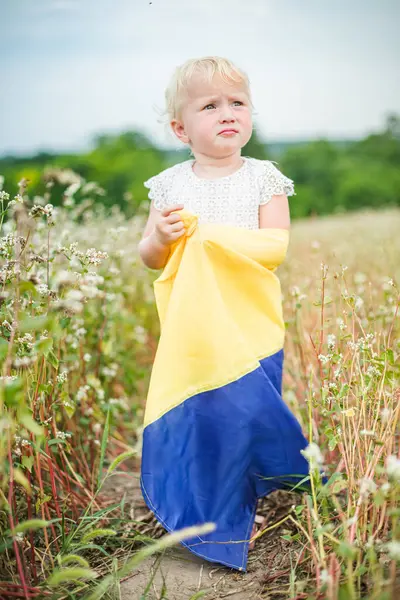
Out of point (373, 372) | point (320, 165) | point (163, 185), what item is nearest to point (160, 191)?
point (163, 185)

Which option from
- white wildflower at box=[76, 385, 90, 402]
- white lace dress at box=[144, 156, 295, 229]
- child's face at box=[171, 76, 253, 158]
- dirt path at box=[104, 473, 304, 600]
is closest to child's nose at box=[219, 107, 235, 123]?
child's face at box=[171, 76, 253, 158]

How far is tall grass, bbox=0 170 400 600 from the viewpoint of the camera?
154 centimetres

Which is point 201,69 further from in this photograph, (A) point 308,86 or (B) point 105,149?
(B) point 105,149

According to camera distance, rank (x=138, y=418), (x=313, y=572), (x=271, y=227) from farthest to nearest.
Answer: (x=138, y=418) < (x=271, y=227) < (x=313, y=572)

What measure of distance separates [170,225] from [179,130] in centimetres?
47

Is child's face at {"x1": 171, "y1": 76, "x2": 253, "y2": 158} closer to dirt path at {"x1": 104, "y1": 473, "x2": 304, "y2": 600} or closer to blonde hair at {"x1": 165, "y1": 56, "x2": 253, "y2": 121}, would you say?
blonde hair at {"x1": 165, "y1": 56, "x2": 253, "y2": 121}

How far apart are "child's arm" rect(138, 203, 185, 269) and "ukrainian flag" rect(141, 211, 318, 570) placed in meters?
0.04

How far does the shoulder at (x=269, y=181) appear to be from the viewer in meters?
2.22

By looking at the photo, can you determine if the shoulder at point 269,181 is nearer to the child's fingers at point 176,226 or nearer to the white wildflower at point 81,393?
the child's fingers at point 176,226

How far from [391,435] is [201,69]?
58.1 inches

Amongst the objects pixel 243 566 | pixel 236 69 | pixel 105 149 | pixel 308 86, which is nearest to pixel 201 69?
pixel 236 69

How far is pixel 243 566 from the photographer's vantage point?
2.06 metres

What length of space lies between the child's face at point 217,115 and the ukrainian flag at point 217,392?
31 cm

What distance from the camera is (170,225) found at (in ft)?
6.78
